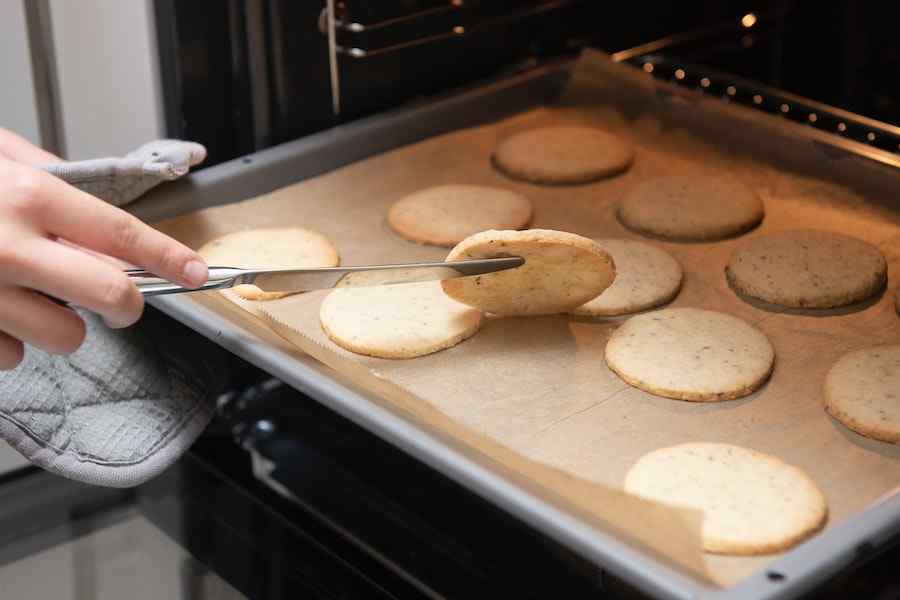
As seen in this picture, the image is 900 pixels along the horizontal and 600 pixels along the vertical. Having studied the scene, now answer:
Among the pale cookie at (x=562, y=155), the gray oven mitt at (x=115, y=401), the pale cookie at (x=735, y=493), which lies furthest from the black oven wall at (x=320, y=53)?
the pale cookie at (x=735, y=493)

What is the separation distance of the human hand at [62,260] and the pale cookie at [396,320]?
259 millimetres

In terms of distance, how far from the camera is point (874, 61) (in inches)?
65.7

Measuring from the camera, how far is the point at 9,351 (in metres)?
1.01

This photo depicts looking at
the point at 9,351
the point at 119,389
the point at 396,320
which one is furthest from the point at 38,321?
the point at 396,320

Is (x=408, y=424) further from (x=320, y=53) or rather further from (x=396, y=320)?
(x=320, y=53)

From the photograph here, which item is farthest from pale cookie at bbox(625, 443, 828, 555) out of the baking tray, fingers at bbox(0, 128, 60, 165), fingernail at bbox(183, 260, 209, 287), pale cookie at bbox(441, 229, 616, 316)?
fingers at bbox(0, 128, 60, 165)

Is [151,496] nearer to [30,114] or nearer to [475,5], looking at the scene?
[30,114]

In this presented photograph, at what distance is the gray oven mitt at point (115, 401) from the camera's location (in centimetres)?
117

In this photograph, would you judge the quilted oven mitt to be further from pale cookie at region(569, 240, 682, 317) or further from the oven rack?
the oven rack

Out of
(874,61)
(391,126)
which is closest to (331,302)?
(391,126)

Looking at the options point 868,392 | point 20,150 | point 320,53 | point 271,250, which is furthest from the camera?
point 320,53

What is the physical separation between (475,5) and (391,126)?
0.65 ft

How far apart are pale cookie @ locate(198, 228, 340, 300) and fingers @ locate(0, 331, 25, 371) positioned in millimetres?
367

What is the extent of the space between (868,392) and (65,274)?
0.70 metres
